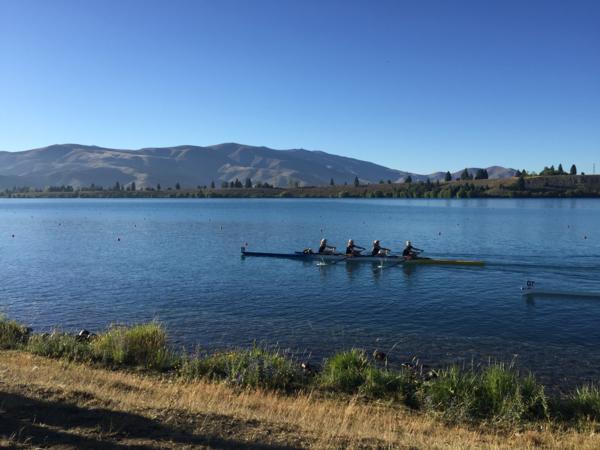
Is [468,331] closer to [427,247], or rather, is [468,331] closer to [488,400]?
[488,400]

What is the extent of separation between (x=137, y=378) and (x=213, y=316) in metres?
11.1

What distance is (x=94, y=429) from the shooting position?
9102mm

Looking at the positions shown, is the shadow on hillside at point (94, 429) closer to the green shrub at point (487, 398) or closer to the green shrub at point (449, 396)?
the green shrub at point (449, 396)

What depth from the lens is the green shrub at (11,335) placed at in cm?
1814

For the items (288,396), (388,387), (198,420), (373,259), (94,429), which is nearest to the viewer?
(94,429)

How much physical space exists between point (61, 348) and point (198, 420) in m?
9.51

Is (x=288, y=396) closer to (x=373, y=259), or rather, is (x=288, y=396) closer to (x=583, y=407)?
(x=583, y=407)

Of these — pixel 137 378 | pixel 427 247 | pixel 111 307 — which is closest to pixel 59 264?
pixel 111 307


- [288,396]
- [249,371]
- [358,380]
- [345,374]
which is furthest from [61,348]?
[358,380]

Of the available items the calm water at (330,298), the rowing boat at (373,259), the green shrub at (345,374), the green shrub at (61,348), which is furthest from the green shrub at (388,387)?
the rowing boat at (373,259)

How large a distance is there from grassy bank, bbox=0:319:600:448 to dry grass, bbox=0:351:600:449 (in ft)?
0.14

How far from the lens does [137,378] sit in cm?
1463

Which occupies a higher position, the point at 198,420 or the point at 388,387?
the point at 198,420

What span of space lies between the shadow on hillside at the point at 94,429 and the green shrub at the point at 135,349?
20.4 feet
